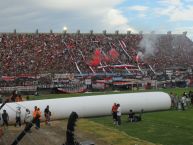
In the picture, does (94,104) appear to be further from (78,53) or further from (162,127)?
(78,53)

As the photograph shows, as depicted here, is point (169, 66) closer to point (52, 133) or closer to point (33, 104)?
point (33, 104)

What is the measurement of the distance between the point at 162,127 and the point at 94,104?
21.1 feet

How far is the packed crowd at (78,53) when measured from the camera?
65438 mm

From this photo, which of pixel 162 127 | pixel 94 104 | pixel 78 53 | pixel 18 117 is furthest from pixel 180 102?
pixel 78 53

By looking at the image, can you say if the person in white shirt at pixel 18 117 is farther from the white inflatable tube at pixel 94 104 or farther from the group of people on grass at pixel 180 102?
the group of people on grass at pixel 180 102

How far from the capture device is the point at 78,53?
71625mm

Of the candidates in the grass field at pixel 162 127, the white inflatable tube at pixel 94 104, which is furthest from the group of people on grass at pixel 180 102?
the white inflatable tube at pixel 94 104

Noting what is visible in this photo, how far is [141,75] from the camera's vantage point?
218ft

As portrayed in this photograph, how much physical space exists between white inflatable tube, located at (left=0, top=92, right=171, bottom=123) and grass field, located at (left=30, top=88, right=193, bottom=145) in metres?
0.55

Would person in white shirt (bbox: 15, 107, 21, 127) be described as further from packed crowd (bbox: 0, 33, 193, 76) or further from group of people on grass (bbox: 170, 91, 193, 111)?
packed crowd (bbox: 0, 33, 193, 76)

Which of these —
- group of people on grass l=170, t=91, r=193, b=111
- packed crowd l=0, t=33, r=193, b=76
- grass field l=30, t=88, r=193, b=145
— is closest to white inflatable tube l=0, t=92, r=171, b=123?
grass field l=30, t=88, r=193, b=145

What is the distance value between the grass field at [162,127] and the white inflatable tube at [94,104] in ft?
1.81

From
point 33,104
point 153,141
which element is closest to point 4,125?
point 33,104

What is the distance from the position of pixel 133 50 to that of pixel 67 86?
24.8m
